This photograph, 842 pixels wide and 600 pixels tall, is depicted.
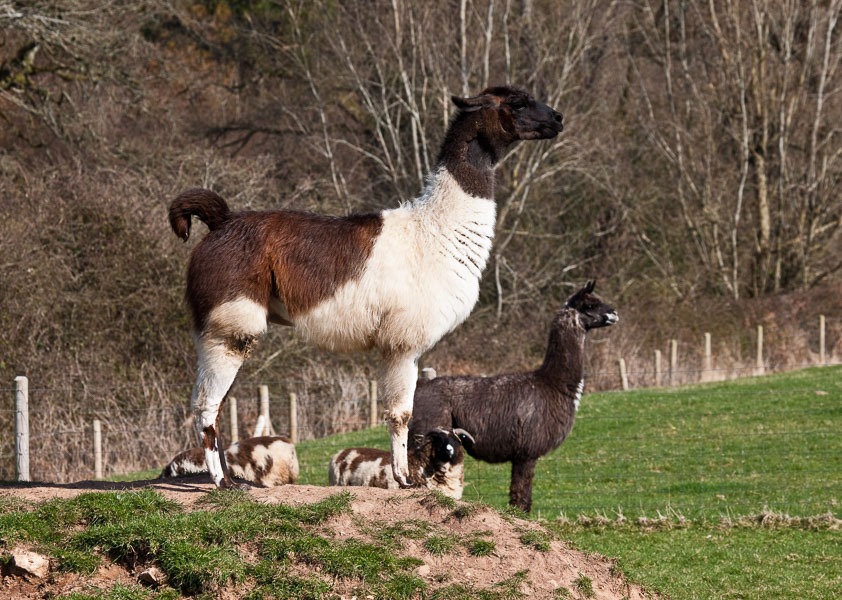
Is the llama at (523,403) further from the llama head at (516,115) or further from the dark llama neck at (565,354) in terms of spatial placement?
the llama head at (516,115)

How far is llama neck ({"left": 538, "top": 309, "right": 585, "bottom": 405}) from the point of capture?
11625 mm

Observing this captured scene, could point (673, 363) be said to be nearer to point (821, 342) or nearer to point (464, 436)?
point (821, 342)

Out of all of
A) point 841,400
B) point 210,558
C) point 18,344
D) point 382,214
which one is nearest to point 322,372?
point 18,344

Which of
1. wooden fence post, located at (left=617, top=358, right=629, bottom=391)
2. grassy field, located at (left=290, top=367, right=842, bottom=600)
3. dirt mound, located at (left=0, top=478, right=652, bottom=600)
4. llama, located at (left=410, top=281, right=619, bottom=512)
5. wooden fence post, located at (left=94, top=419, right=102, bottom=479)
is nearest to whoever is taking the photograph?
dirt mound, located at (left=0, top=478, right=652, bottom=600)

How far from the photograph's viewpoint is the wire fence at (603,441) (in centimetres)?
1493

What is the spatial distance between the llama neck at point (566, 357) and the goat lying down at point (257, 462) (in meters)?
3.38

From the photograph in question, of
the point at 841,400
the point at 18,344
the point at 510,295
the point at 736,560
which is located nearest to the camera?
the point at 736,560

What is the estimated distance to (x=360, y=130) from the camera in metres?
32.3

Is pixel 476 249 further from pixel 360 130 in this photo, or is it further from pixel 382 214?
pixel 360 130

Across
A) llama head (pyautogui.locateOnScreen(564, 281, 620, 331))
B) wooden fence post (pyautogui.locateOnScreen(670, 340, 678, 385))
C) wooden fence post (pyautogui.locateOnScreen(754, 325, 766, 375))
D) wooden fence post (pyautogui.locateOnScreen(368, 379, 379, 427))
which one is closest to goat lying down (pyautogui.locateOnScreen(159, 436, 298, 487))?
llama head (pyautogui.locateOnScreen(564, 281, 620, 331))

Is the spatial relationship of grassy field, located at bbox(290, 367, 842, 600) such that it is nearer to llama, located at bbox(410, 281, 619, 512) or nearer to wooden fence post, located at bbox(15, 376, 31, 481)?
llama, located at bbox(410, 281, 619, 512)

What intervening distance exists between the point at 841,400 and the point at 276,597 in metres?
19.5

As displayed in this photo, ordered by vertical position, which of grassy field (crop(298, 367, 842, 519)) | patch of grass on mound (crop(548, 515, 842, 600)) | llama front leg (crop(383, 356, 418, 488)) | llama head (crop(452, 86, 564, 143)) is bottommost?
patch of grass on mound (crop(548, 515, 842, 600))

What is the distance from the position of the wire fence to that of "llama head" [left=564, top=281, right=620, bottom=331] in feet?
8.32
